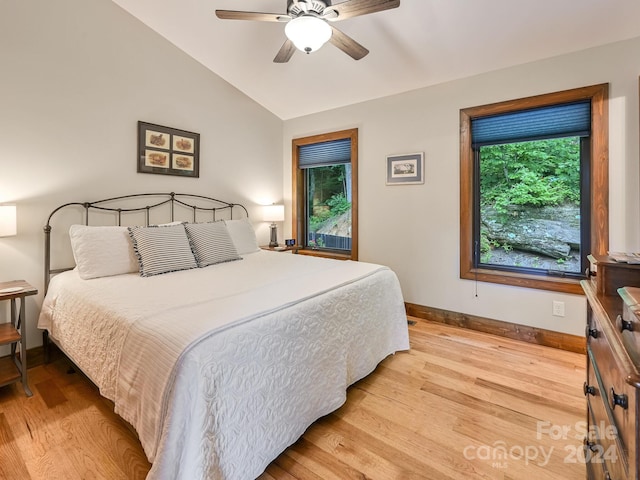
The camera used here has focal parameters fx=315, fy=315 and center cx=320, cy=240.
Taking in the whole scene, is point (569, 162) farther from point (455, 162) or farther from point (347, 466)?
point (347, 466)

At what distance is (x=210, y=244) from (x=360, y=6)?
6.74 feet

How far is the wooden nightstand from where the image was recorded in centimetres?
195

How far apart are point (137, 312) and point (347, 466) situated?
121 cm

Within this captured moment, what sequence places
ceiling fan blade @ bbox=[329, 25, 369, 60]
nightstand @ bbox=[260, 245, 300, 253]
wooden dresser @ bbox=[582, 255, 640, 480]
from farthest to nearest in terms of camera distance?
nightstand @ bbox=[260, 245, 300, 253], ceiling fan blade @ bbox=[329, 25, 369, 60], wooden dresser @ bbox=[582, 255, 640, 480]

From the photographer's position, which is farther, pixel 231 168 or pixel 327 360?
pixel 231 168

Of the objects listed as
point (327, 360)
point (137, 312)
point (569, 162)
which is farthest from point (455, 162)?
point (137, 312)

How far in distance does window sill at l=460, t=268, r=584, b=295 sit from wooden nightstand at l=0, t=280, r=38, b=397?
3454mm

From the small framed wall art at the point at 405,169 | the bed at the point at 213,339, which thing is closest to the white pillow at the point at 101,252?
the bed at the point at 213,339

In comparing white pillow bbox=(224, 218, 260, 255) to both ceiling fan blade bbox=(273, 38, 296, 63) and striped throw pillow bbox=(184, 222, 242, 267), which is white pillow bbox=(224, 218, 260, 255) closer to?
striped throw pillow bbox=(184, 222, 242, 267)

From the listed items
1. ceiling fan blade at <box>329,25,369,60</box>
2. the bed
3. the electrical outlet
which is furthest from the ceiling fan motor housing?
the electrical outlet

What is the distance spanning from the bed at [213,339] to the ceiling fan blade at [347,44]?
1580 mm

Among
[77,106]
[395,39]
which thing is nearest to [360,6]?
[395,39]

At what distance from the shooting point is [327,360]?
68.0 inches

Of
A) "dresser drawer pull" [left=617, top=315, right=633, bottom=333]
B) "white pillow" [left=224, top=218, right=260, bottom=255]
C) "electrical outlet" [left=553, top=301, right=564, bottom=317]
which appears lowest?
"electrical outlet" [left=553, top=301, right=564, bottom=317]
